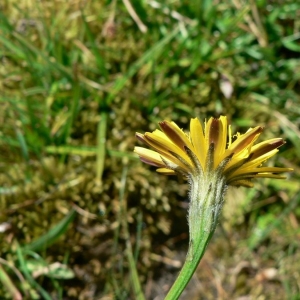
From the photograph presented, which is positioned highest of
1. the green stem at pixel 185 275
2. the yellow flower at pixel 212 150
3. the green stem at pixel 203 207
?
the yellow flower at pixel 212 150

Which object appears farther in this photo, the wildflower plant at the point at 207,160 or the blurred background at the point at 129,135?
the blurred background at the point at 129,135

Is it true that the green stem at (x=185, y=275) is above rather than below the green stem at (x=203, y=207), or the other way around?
below

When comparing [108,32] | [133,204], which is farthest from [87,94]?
[133,204]

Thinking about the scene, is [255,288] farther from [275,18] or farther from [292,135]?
[275,18]

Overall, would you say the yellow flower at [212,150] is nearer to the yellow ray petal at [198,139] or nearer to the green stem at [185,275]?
the yellow ray petal at [198,139]

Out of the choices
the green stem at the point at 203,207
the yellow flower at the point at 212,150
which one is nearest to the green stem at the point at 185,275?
the green stem at the point at 203,207

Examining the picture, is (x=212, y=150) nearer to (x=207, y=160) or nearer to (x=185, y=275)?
(x=207, y=160)

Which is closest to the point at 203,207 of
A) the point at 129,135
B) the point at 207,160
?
the point at 207,160
